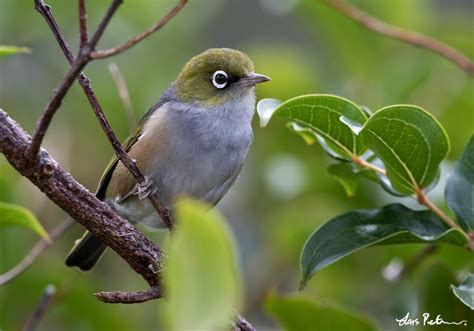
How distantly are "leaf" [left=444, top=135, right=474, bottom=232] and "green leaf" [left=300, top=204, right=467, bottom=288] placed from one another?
85 mm

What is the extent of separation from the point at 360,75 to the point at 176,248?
13.9 ft

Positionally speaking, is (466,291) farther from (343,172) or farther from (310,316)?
(343,172)

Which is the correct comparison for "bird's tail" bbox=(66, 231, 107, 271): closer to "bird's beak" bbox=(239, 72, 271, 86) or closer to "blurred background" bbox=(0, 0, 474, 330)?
"blurred background" bbox=(0, 0, 474, 330)

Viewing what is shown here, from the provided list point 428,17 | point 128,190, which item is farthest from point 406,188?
point 428,17

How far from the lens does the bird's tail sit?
4.52 metres

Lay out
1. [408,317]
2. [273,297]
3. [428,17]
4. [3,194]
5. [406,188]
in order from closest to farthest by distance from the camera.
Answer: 1. [406,188]
2. [273,297]
3. [408,317]
4. [3,194]
5. [428,17]

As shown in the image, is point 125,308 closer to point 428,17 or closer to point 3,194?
point 3,194

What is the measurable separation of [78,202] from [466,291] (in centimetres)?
150

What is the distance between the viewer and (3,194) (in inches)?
165

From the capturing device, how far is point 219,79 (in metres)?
4.55

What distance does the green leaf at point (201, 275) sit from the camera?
147 centimetres

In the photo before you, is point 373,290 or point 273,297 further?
point 373,290

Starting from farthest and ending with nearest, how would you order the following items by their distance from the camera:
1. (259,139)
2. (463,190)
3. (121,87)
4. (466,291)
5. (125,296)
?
1. (259,139)
2. (121,87)
3. (463,190)
4. (466,291)
5. (125,296)

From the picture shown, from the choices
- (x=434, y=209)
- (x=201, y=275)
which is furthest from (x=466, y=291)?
(x=201, y=275)
